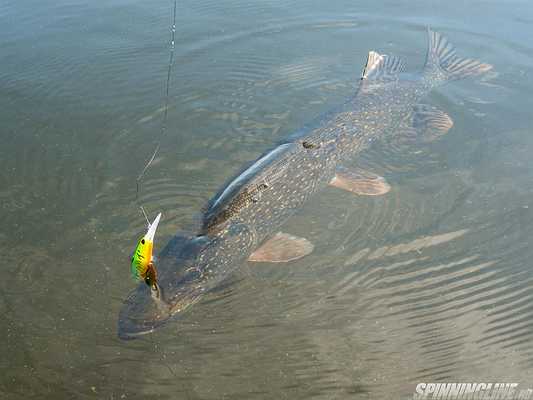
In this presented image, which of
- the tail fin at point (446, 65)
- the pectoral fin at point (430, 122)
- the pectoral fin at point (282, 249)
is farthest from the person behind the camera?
the tail fin at point (446, 65)

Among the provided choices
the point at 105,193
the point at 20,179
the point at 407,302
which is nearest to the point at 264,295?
the point at 407,302

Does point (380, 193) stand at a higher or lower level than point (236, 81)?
lower

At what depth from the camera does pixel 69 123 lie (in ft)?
18.3

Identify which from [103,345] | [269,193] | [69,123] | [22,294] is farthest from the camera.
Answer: [69,123]

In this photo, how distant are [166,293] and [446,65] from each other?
4.60 metres

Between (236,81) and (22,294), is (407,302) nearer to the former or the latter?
(22,294)

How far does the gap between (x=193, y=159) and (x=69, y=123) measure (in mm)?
1528

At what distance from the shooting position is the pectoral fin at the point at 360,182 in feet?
15.1

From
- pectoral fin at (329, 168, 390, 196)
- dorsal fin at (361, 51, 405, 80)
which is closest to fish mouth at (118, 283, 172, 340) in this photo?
pectoral fin at (329, 168, 390, 196)

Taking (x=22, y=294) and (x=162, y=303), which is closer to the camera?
(x=162, y=303)

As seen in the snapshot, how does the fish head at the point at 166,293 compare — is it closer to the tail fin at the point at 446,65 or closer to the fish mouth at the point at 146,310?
the fish mouth at the point at 146,310

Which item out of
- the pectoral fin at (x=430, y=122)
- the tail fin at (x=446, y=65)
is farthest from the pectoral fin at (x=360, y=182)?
the tail fin at (x=446, y=65)

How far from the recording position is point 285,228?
4.31 m

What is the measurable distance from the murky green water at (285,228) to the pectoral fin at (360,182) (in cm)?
9
